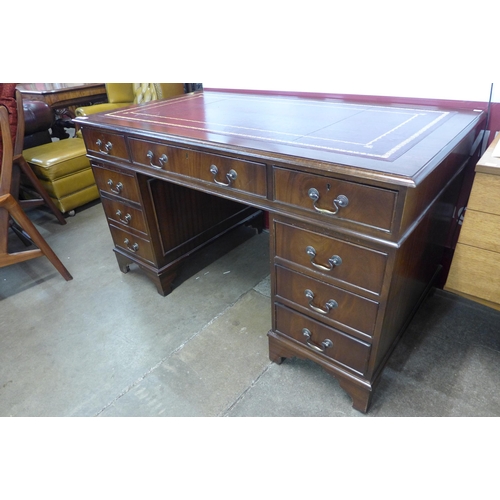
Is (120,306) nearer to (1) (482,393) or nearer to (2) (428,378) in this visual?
(2) (428,378)

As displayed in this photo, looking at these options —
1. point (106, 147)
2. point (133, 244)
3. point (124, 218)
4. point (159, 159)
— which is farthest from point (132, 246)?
point (159, 159)

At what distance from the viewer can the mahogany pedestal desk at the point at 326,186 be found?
851mm

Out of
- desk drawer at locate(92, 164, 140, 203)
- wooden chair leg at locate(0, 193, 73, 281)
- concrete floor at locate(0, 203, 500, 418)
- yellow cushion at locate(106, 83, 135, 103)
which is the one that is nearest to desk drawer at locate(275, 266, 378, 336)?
concrete floor at locate(0, 203, 500, 418)

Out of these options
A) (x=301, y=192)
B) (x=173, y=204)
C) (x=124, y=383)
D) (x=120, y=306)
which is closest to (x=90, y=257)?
(x=120, y=306)

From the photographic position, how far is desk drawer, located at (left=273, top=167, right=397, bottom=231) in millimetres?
810

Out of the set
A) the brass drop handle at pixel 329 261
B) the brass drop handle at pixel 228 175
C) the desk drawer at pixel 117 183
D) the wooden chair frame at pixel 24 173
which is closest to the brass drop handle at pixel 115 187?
the desk drawer at pixel 117 183

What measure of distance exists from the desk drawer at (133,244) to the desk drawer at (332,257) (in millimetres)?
795

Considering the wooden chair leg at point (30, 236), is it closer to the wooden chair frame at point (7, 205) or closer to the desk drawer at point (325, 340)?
the wooden chair frame at point (7, 205)

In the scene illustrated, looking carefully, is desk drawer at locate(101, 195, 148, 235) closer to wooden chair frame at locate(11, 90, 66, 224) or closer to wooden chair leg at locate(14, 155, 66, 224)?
wooden chair frame at locate(11, 90, 66, 224)

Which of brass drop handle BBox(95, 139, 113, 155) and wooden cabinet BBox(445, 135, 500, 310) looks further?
brass drop handle BBox(95, 139, 113, 155)

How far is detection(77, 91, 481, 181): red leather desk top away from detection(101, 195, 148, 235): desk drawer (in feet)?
1.18

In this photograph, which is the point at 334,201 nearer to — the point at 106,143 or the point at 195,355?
the point at 195,355
